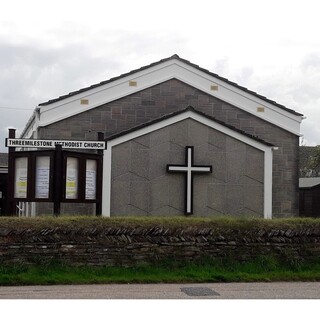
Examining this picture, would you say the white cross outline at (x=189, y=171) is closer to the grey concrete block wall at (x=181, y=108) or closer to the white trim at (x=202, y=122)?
the white trim at (x=202, y=122)

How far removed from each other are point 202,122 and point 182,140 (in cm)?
94

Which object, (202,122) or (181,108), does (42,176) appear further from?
(181,108)

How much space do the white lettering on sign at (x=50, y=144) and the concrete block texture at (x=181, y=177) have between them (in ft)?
11.1

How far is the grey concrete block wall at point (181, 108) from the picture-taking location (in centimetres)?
2269

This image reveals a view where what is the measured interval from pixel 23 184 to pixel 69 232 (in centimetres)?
338

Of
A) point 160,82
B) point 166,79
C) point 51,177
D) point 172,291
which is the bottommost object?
point 172,291

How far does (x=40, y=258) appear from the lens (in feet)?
44.4

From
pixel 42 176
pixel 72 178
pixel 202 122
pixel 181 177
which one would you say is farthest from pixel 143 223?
pixel 202 122

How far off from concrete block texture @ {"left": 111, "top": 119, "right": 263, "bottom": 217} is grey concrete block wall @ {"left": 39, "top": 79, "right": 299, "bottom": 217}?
2.66 m

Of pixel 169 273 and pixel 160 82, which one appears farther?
pixel 160 82

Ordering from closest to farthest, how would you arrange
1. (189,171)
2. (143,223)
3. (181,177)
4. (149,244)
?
1. (149,244)
2. (143,223)
3. (189,171)
4. (181,177)

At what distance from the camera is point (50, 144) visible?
55.3ft

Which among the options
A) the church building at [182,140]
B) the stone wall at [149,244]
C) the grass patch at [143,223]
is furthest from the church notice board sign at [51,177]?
the church building at [182,140]

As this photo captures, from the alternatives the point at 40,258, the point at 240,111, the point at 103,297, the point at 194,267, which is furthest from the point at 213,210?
the point at 103,297
